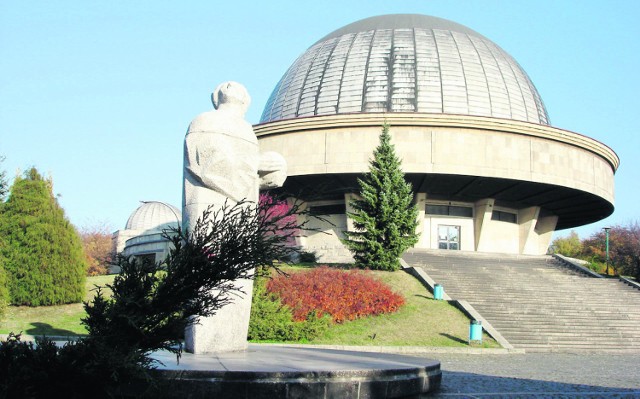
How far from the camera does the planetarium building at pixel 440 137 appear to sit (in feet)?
111

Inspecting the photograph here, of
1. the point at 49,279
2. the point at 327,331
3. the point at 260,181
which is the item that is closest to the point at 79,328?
the point at 49,279

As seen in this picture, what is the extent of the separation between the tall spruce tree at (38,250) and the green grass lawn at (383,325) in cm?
49

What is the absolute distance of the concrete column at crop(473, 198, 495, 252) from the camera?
3794 centimetres

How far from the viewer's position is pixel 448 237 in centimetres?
3822

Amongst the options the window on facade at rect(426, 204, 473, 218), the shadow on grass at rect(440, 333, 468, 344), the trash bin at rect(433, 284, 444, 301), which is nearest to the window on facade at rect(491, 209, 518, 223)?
the window on facade at rect(426, 204, 473, 218)

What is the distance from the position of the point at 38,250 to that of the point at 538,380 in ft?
57.8

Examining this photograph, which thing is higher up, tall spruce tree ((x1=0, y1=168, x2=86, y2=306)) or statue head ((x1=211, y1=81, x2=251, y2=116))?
statue head ((x1=211, y1=81, x2=251, y2=116))

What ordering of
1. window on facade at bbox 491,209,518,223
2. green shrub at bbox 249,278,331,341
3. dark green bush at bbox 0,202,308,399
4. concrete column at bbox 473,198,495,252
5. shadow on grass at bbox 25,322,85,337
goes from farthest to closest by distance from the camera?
window on facade at bbox 491,209,518,223, concrete column at bbox 473,198,495,252, shadow on grass at bbox 25,322,85,337, green shrub at bbox 249,278,331,341, dark green bush at bbox 0,202,308,399

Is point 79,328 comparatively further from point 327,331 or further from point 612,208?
point 612,208

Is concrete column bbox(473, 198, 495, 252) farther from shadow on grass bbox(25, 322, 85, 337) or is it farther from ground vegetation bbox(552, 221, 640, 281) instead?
shadow on grass bbox(25, 322, 85, 337)

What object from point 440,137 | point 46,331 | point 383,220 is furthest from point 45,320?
point 440,137

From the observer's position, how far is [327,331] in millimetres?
18344

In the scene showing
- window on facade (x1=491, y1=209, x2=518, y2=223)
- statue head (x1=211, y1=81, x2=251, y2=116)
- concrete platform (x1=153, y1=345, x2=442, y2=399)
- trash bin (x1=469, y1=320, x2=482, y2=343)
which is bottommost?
trash bin (x1=469, y1=320, x2=482, y2=343)

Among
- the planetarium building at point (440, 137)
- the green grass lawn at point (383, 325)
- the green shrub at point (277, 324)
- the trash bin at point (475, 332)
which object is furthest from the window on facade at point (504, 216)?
the green shrub at point (277, 324)
